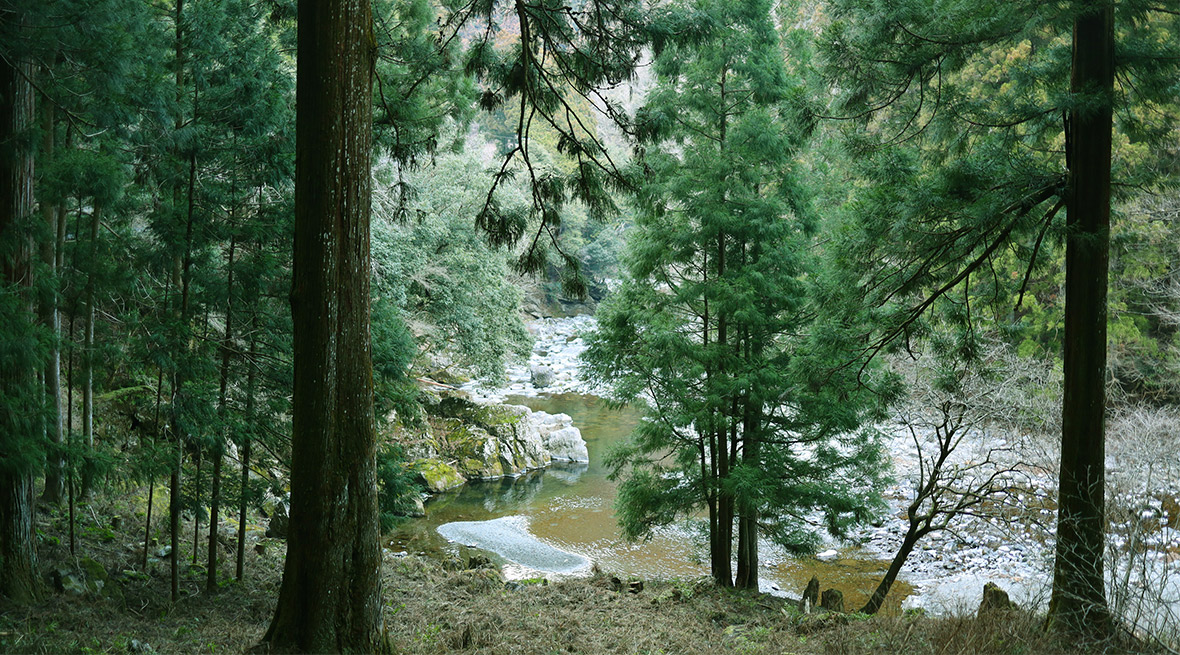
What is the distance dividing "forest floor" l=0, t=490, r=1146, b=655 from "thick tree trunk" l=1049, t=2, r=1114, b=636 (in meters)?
0.81

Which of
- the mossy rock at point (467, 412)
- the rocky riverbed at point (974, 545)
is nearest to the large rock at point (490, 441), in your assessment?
the mossy rock at point (467, 412)

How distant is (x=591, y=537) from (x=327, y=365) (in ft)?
31.9

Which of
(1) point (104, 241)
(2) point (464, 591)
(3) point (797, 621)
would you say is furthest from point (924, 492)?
(1) point (104, 241)

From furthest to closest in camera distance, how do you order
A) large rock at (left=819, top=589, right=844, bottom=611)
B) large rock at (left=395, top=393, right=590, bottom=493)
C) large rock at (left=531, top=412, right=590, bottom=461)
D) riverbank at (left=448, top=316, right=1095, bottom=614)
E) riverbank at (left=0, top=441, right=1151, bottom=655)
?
large rock at (left=531, top=412, right=590, bottom=461), large rock at (left=395, top=393, right=590, bottom=493), riverbank at (left=448, top=316, right=1095, bottom=614), large rock at (left=819, top=589, right=844, bottom=611), riverbank at (left=0, top=441, right=1151, bottom=655)

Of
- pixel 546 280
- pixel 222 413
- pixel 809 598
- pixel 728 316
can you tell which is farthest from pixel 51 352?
pixel 809 598

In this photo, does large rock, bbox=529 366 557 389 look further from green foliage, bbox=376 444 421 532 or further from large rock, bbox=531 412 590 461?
green foliage, bbox=376 444 421 532

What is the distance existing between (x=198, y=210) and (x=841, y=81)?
549 centimetres

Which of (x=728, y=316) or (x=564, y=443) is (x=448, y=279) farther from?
(x=728, y=316)

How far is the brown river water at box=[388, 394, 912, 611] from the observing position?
10961mm

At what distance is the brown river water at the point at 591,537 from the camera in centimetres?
1096

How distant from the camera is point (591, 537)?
12508 mm

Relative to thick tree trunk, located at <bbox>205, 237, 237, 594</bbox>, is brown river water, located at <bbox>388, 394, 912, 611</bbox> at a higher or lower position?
lower

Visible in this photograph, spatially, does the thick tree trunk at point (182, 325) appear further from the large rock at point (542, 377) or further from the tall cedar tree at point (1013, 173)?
the large rock at point (542, 377)

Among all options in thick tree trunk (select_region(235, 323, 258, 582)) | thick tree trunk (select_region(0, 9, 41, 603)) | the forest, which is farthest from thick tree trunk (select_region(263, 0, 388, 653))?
thick tree trunk (select_region(235, 323, 258, 582))
